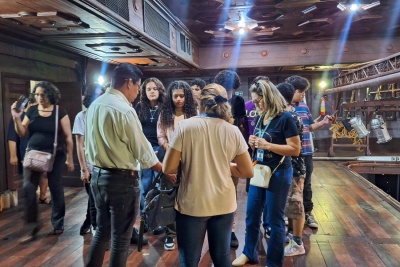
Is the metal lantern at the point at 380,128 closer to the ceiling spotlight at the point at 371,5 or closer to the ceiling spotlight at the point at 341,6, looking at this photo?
the ceiling spotlight at the point at 371,5

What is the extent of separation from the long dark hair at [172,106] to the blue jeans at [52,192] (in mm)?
1090

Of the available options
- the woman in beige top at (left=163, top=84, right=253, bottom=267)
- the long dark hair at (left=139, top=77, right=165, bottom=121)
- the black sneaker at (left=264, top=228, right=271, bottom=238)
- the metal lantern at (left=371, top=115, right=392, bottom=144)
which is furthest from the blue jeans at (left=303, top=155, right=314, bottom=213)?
the metal lantern at (left=371, top=115, right=392, bottom=144)

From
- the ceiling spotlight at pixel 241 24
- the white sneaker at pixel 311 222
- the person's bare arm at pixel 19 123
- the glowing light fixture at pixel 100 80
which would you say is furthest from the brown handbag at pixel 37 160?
the ceiling spotlight at pixel 241 24

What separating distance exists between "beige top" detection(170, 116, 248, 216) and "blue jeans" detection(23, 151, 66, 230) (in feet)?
6.22

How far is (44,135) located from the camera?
2.91 m

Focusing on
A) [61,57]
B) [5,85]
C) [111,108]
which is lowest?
[111,108]

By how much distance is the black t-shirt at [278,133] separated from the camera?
204 centimetres

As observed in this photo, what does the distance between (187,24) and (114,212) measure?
169 inches

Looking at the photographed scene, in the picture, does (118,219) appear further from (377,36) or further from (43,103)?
(377,36)

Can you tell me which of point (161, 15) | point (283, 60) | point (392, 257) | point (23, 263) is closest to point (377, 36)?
point (283, 60)

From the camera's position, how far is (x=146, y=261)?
2529 millimetres

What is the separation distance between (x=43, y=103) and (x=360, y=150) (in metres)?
8.15

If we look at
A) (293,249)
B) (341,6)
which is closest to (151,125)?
(293,249)

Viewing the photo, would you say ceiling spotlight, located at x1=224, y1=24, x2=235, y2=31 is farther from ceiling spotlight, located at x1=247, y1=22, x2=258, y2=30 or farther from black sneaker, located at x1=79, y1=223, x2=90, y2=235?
black sneaker, located at x1=79, y1=223, x2=90, y2=235
